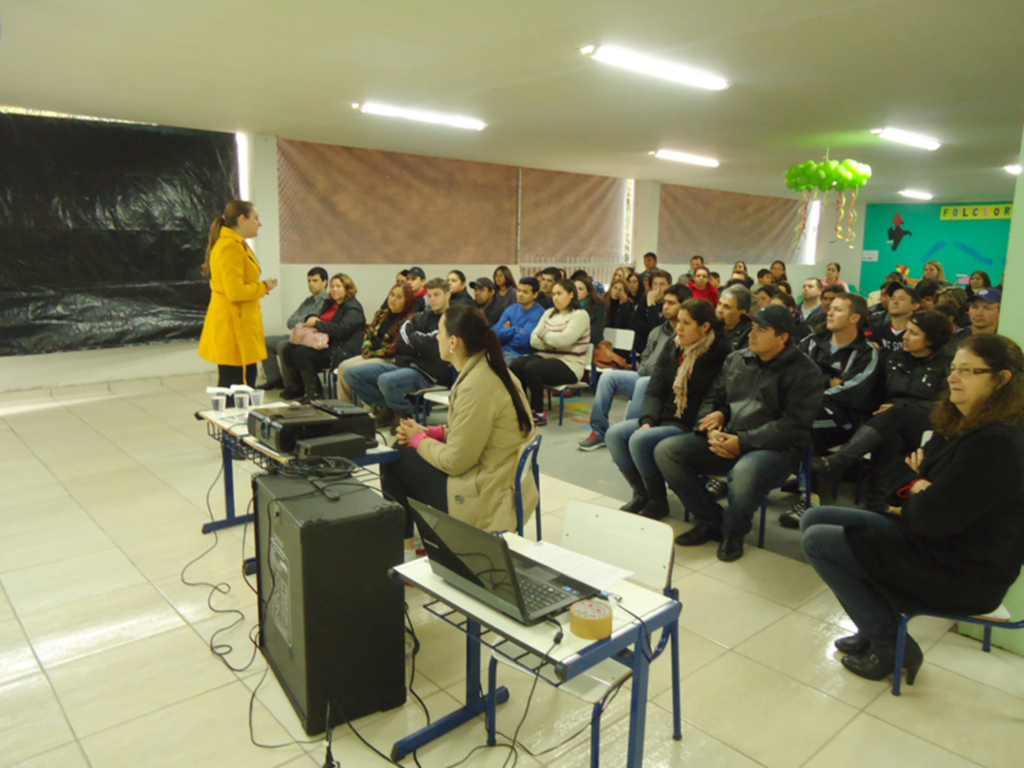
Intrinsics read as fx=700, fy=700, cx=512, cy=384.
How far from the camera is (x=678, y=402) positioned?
141 inches

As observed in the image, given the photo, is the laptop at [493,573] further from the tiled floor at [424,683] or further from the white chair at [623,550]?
the tiled floor at [424,683]

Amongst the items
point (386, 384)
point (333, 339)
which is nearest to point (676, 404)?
point (386, 384)

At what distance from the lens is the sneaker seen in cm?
489

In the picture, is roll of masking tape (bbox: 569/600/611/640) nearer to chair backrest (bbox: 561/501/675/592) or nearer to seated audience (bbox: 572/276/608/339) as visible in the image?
chair backrest (bbox: 561/501/675/592)

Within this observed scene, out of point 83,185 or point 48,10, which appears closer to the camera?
point 48,10

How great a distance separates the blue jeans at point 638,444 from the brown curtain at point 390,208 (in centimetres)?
517

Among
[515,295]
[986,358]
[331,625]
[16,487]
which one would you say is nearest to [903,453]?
[986,358]

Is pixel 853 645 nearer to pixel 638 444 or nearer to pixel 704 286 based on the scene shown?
pixel 638 444

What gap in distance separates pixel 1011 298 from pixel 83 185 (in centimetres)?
690

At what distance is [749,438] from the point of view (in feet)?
10.3

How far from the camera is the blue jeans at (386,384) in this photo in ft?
16.9

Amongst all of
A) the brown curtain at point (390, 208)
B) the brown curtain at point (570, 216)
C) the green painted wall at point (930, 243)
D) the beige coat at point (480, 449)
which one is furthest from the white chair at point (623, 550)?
the green painted wall at point (930, 243)

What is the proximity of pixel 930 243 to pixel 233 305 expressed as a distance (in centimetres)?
1437

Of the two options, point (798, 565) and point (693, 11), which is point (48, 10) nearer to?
point (693, 11)
